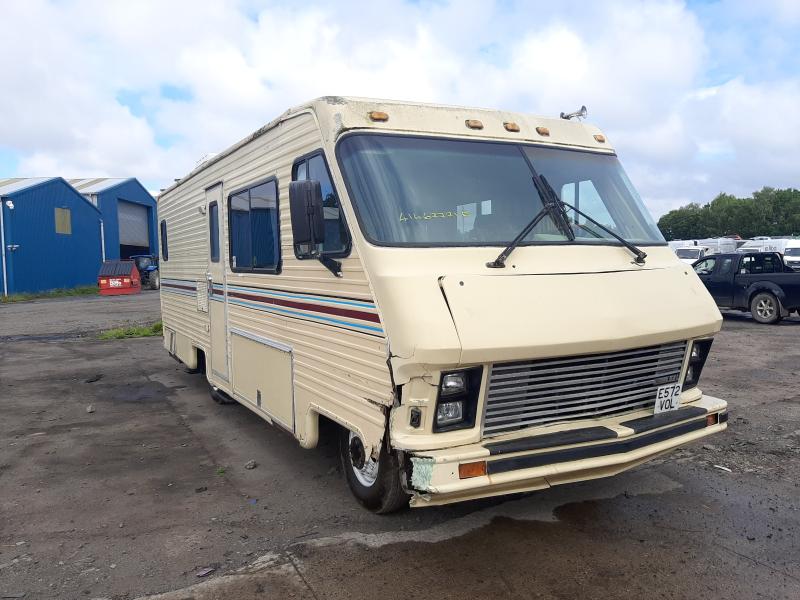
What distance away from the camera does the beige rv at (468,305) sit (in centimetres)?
347

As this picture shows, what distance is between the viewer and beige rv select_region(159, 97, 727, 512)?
3.47 m

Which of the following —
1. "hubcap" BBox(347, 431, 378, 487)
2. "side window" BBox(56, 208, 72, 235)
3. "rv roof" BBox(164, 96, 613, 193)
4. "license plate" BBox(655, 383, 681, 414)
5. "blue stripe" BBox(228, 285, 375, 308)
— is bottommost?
"hubcap" BBox(347, 431, 378, 487)

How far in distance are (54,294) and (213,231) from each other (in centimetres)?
2682

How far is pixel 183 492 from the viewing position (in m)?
4.93

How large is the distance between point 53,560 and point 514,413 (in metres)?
2.84

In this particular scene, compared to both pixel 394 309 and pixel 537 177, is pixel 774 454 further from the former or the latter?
pixel 394 309

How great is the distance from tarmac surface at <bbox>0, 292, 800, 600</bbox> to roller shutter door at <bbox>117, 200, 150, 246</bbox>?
35849mm

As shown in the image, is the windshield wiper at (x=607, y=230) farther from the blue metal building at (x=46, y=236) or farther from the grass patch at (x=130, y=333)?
the blue metal building at (x=46, y=236)

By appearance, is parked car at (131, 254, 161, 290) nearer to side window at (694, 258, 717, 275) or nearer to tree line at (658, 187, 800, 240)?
side window at (694, 258, 717, 275)

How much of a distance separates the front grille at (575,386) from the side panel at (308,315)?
64 cm

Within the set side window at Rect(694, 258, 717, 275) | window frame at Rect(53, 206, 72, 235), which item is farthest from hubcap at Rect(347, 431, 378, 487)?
window frame at Rect(53, 206, 72, 235)

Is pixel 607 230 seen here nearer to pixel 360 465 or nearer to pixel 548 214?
pixel 548 214

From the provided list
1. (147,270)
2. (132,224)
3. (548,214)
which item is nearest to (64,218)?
(147,270)

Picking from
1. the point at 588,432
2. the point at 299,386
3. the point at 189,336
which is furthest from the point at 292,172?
the point at 189,336
